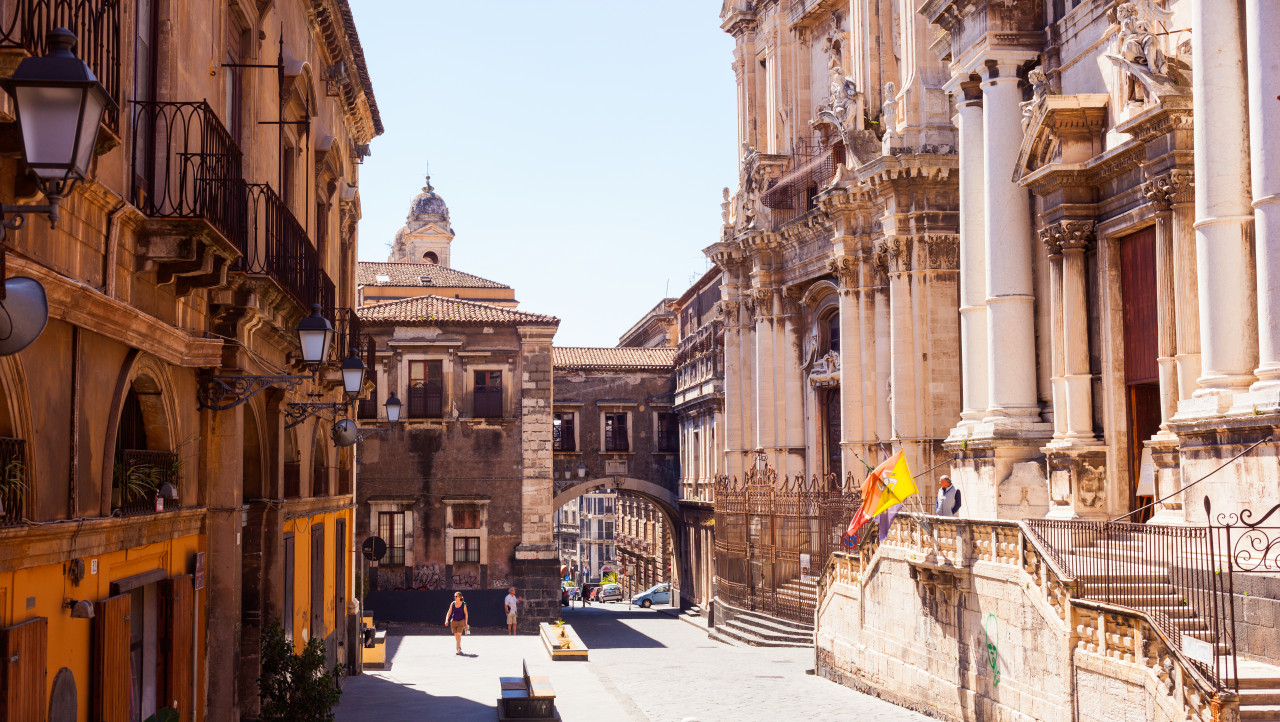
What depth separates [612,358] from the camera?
50719mm

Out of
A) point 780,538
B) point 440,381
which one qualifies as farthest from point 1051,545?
point 440,381

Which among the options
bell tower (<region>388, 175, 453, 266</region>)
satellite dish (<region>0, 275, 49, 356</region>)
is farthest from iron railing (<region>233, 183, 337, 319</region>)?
bell tower (<region>388, 175, 453, 266</region>)

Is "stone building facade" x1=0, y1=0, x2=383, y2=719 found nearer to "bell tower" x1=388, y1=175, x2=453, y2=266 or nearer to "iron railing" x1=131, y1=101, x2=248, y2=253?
"iron railing" x1=131, y1=101, x2=248, y2=253

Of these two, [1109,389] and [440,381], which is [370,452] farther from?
[1109,389]

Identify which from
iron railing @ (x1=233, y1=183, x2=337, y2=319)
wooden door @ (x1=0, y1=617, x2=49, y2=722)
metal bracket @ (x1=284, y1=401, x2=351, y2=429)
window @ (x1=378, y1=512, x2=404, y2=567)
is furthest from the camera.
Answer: window @ (x1=378, y1=512, x2=404, y2=567)

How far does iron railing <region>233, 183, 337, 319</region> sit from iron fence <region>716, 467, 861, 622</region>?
1568 centimetres

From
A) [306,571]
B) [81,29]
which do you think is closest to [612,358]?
[306,571]

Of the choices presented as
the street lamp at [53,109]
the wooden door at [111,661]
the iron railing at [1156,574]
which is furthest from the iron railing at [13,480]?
the iron railing at [1156,574]

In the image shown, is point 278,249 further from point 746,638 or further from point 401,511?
point 401,511

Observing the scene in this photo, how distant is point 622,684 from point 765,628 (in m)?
8.11

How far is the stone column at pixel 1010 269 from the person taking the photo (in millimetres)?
20359

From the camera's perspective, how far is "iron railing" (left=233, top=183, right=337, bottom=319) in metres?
12.6

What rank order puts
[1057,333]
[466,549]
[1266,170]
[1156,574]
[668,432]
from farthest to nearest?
[668,432] < [466,549] < [1057,333] < [1156,574] < [1266,170]

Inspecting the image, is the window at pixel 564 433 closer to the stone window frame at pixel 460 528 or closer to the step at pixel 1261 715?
the stone window frame at pixel 460 528
